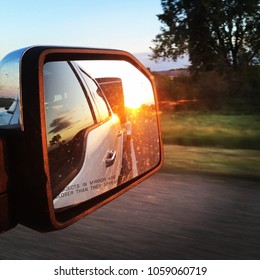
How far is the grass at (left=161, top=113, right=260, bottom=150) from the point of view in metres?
8.71

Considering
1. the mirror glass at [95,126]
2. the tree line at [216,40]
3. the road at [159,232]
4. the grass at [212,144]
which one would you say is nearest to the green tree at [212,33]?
the tree line at [216,40]

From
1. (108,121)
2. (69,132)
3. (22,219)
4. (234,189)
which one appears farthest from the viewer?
(234,189)

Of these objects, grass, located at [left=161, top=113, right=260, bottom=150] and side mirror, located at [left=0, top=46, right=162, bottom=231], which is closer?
side mirror, located at [left=0, top=46, right=162, bottom=231]

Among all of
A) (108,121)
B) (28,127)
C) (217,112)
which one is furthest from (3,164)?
(217,112)

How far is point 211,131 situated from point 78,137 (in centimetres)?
841

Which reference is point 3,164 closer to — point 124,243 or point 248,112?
point 124,243

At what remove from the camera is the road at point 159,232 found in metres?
3.17

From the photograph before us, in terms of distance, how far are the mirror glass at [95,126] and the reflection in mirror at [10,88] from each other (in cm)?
13

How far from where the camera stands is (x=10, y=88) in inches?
64.1

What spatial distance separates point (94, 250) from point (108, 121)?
1319mm

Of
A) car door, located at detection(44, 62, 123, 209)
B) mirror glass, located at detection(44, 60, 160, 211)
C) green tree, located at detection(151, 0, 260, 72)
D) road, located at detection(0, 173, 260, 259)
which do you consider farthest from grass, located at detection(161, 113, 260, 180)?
green tree, located at detection(151, 0, 260, 72)

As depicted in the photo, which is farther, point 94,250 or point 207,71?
point 207,71

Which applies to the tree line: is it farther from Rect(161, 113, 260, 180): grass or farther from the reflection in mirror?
the reflection in mirror

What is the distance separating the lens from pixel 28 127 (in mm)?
1519
